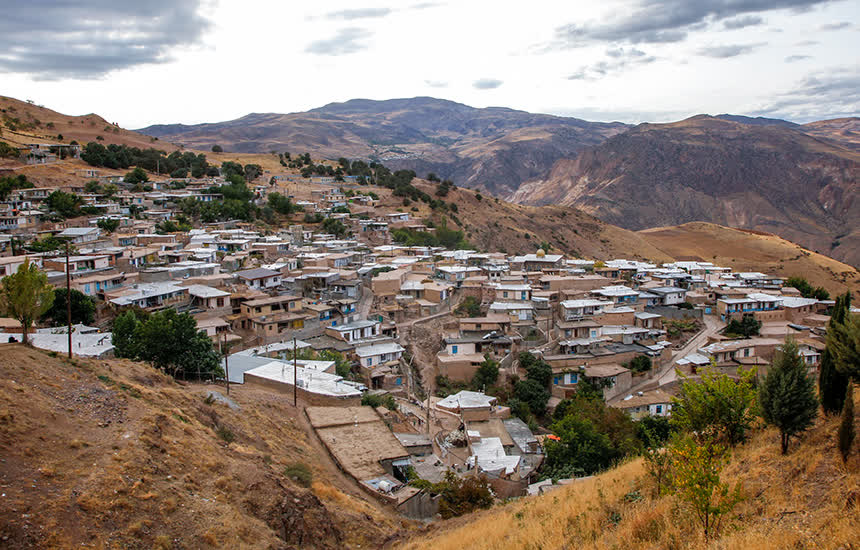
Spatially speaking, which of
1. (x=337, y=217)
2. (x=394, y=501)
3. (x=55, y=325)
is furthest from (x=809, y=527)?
(x=337, y=217)

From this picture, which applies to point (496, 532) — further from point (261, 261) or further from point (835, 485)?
point (261, 261)

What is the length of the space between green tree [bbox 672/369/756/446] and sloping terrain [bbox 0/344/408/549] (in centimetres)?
575

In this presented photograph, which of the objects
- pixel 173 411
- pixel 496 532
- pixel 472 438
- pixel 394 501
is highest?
pixel 173 411

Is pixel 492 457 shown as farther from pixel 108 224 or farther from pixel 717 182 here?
pixel 717 182

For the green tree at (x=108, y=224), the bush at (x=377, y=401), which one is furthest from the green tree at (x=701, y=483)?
the green tree at (x=108, y=224)

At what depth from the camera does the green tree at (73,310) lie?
74.0ft

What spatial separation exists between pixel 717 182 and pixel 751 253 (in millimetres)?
59751

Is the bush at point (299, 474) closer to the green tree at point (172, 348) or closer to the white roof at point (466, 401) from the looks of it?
the green tree at point (172, 348)

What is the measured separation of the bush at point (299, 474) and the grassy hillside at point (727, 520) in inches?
95.2

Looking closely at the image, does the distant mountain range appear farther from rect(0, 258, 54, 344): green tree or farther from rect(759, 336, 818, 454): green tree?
rect(0, 258, 54, 344): green tree

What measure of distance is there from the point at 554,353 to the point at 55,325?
20.7 m

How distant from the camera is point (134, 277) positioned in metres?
28.4

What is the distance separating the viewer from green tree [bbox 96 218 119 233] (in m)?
37.0

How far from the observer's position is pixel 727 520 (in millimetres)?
7367
